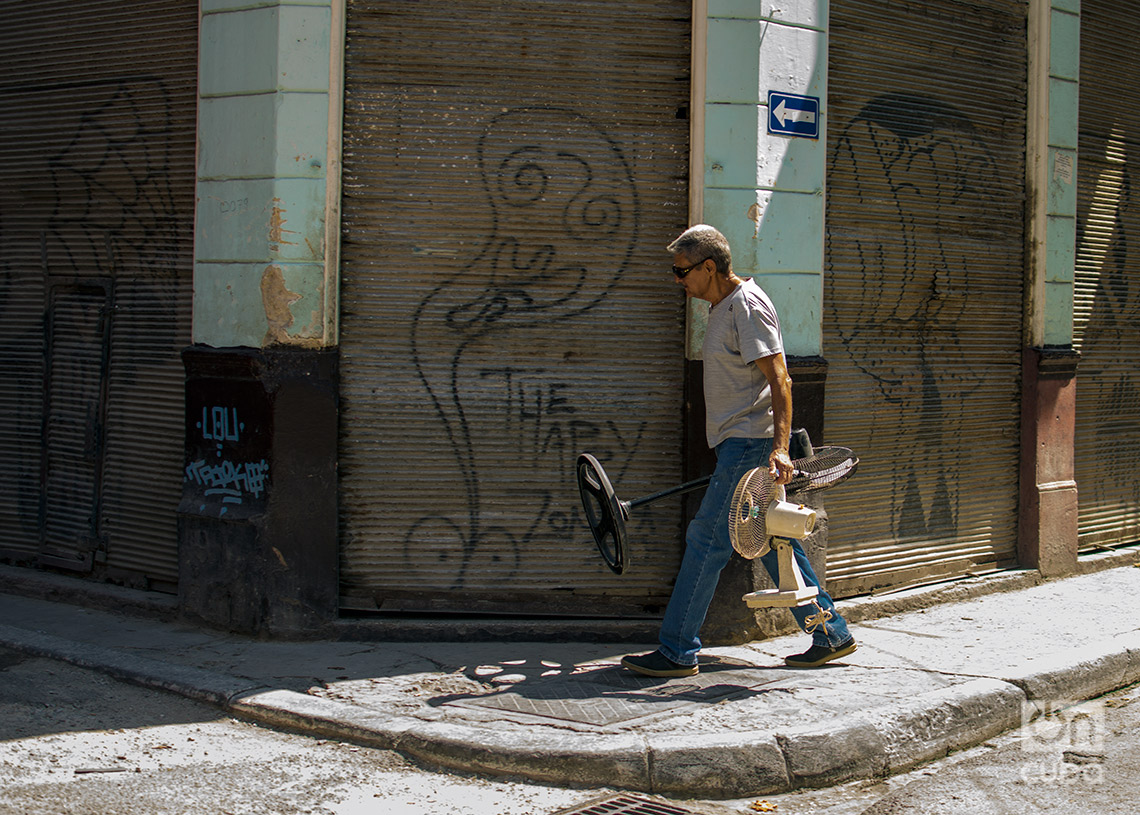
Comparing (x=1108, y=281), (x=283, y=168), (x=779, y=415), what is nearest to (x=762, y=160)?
(x=779, y=415)

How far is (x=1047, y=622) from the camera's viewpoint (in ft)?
19.6

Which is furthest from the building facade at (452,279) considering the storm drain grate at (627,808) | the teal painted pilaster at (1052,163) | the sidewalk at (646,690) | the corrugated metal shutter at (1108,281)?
the corrugated metal shutter at (1108,281)

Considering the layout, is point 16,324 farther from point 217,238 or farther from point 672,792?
point 672,792

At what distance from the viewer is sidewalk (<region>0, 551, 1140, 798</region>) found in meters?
4.00

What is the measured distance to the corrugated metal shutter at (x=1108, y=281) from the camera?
24.9 feet

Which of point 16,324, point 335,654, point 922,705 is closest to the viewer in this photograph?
point 922,705

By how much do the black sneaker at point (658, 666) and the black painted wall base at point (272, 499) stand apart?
1.64 metres

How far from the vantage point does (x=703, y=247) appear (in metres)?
4.82

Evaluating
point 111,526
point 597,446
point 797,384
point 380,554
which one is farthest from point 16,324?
point 797,384

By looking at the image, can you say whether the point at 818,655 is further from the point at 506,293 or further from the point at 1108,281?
the point at 1108,281

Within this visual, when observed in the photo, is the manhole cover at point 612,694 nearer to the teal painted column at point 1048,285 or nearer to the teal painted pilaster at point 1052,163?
the teal painted column at point 1048,285

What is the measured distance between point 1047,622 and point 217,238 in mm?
4883

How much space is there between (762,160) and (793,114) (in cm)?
33

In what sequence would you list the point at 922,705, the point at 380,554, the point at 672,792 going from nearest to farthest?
the point at 672,792
the point at 922,705
the point at 380,554
